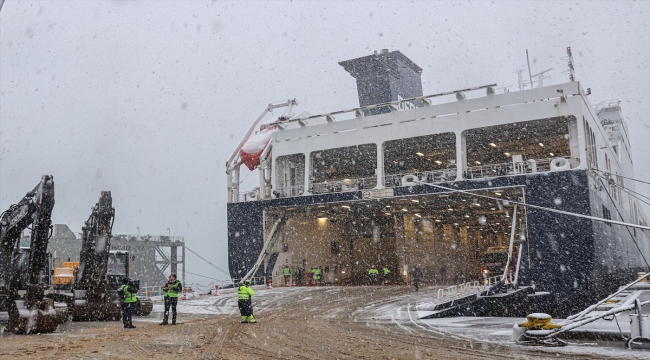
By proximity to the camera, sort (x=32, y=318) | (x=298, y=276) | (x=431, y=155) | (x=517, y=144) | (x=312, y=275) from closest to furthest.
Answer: (x=32, y=318) < (x=298, y=276) < (x=517, y=144) < (x=312, y=275) < (x=431, y=155)

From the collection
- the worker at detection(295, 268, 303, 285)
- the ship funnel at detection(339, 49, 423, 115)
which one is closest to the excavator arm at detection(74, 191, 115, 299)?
the worker at detection(295, 268, 303, 285)

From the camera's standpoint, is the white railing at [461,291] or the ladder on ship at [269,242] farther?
the ladder on ship at [269,242]

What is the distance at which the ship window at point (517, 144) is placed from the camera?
24766mm

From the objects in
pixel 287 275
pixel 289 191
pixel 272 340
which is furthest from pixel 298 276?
pixel 272 340

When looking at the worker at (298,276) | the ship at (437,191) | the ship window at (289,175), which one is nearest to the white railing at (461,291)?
the ship at (437,191)

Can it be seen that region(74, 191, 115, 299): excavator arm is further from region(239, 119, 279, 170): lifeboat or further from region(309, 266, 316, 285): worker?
region(309, 266, 316, 285): worker

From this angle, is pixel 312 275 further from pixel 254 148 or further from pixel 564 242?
pixel 564 242

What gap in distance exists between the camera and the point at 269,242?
29.3 m

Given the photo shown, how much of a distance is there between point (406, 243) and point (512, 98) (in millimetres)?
14466

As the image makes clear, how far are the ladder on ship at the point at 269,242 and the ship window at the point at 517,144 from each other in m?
10.4

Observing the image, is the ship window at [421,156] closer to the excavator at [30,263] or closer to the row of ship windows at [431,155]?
the row of ship windows at [431,155]

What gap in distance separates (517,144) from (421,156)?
5.61 meters

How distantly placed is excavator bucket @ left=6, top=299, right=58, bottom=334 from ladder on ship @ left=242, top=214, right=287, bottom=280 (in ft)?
52.1

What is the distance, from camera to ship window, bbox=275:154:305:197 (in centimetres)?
2992
